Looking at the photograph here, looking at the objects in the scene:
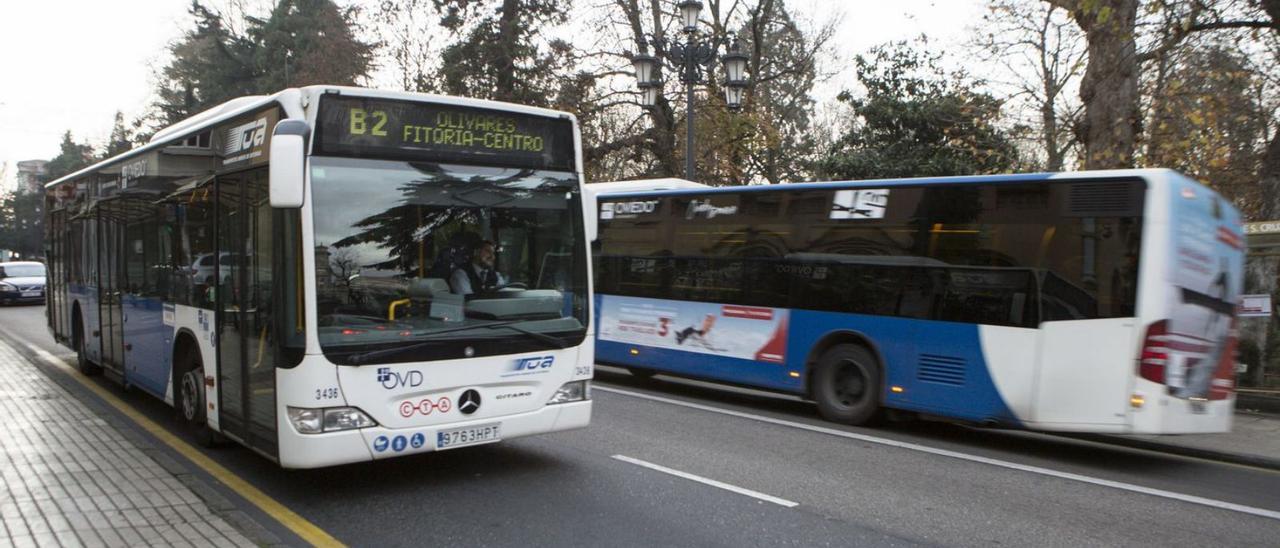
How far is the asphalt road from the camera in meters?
5.81

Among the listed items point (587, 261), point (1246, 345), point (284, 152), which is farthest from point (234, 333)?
point (1246, 345)

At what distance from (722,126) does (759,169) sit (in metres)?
6.13

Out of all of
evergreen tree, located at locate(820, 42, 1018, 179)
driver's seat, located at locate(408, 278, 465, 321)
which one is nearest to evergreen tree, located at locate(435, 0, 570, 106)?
evergreen tree, located at locate(820, 42, 1018, 179)

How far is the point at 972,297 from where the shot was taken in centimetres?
900

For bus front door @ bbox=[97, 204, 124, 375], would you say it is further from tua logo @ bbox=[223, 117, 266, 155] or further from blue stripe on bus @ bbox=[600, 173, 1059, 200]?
blue stripe on bus @ bbox=[600, 173, 1059, 200]

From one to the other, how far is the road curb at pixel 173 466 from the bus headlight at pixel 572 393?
2216 millimetres

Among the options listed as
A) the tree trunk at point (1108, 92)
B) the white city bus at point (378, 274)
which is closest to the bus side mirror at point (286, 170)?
the white city bus at point (378, 274)

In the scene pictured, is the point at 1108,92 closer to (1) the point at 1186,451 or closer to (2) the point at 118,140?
(1) the point at 1186,451

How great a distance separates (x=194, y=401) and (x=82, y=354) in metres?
5.69

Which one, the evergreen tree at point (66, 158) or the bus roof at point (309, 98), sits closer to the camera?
the bus roof at point (309, 98)

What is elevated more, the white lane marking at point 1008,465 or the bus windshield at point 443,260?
the bus windshield at point 443,260

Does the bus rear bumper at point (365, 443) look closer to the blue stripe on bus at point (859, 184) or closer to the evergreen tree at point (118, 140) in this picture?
the blue stripe on bus at point (859, 184)

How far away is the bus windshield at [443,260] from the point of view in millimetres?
5902

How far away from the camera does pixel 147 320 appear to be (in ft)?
29.7
